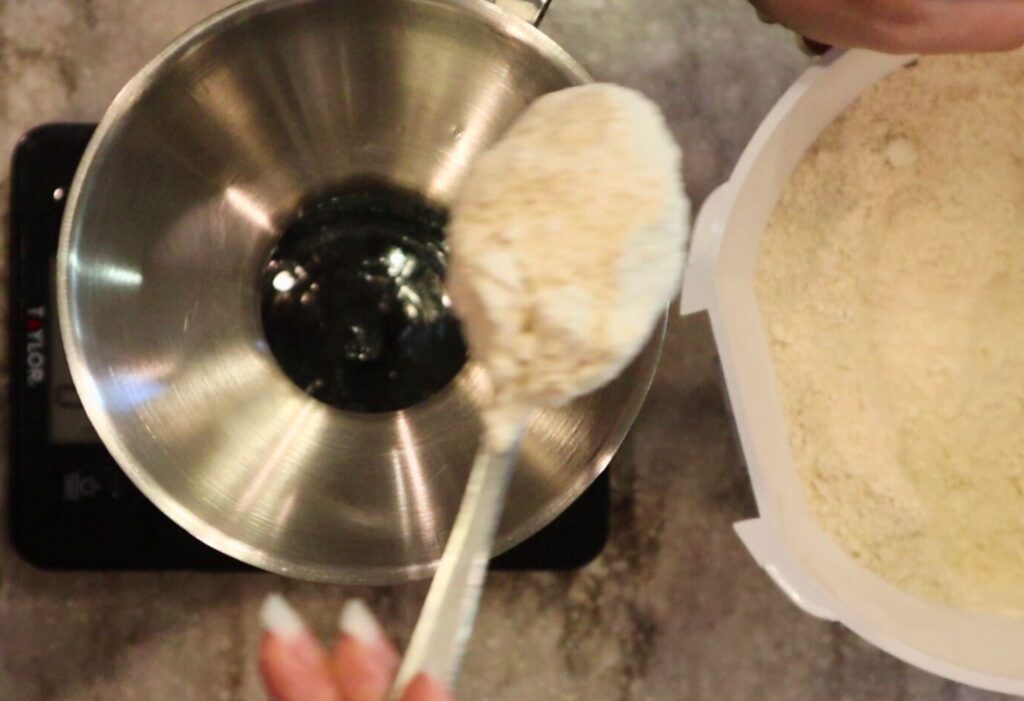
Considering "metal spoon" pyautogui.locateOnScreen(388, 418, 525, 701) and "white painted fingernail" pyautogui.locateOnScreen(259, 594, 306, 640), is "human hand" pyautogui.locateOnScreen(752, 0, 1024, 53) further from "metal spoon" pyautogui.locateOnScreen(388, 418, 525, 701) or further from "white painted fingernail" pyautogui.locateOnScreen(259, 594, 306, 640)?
"white painted fingernail" pyautogui.locateOnScreen(259, 594, 306, 640)

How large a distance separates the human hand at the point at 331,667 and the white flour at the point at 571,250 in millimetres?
124

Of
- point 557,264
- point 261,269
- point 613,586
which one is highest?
point 557,264

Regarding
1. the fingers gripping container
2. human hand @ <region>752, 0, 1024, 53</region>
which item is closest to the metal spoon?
the fingers gripping container

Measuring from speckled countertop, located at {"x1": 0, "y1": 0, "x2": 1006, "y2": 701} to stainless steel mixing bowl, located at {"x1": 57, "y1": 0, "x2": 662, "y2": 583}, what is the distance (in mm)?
124

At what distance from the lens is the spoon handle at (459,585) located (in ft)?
1.36

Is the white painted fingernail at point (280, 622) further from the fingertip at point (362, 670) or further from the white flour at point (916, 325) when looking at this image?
the white flour at point (916, 325)

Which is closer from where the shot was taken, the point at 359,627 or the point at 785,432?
the point at 359,627

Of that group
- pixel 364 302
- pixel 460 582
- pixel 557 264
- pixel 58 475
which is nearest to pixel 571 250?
pixel 557 264

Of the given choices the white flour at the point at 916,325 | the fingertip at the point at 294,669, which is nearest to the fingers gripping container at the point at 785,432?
the white flour at the point at 916,325

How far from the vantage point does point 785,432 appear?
59 cm

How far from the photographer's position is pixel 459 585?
1.42 feet

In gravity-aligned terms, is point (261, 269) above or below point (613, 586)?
above

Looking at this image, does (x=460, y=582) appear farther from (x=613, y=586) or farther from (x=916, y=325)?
(x=916, y=325)

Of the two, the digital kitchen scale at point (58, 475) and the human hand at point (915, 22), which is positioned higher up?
the human hand at point (915, 22)
